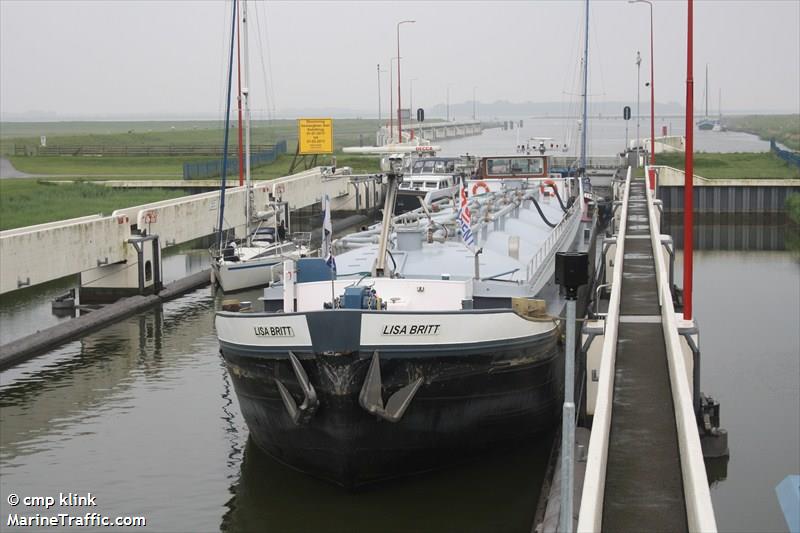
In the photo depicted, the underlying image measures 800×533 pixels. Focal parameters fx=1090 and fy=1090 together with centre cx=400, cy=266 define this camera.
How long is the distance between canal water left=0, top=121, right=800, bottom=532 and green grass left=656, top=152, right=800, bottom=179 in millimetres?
36836

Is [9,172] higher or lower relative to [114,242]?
higher

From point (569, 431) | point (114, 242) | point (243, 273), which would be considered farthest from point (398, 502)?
point (243, 273)

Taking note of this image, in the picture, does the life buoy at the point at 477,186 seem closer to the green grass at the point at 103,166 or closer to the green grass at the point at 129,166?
the green grass at the point at 129,166

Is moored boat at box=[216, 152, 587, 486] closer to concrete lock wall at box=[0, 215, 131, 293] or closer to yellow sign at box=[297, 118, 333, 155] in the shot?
concrete lock wall at box=[0, 215, 131, 293]

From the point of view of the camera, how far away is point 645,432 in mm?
14656

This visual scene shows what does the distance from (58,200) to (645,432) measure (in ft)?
138

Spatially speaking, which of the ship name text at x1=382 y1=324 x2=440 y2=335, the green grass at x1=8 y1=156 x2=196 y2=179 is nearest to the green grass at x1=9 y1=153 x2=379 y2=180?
the green grass at x1=8 y1=156 x2=196 y2=179

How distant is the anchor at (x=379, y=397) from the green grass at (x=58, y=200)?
28.8 metres

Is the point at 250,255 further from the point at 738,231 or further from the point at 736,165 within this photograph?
the point at 736,165

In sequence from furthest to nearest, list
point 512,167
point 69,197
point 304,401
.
→ 1. point 69,197
2. point 512,167
3. point 304,401

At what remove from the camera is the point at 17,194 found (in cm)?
5366

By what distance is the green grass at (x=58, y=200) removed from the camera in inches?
1750

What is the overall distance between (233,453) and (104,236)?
49.6 ft

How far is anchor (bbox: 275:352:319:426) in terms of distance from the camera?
16000 mm
